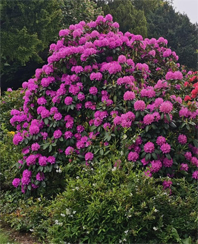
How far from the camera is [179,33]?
15742 millimetres

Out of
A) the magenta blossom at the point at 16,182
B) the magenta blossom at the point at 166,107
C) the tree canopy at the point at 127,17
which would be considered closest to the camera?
the magenta blossom at the point at 166,107

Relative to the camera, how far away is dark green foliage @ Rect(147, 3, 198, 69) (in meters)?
15.1

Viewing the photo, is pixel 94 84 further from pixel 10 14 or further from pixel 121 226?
pixel 10 14

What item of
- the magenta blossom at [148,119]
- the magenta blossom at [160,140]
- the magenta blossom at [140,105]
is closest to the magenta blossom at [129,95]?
the magenta blossom at [140,105]

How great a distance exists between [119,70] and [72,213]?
1763 mm

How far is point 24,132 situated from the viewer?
380cm

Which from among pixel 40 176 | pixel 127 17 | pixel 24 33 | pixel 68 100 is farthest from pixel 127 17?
pixel 40 176

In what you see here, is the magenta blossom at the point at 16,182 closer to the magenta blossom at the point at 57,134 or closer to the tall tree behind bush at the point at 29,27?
the magenta blossom at the point at 57,134

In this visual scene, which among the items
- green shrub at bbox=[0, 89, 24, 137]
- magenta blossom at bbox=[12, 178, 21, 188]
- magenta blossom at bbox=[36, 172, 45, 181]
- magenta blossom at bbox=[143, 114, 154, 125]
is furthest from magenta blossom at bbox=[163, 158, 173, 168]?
green shrub at bbox=[0, 89, 24, 137]

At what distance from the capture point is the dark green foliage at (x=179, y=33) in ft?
49.5

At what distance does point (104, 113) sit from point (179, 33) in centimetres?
1386

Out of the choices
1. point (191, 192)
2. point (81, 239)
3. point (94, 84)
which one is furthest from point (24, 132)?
point (191, 192)

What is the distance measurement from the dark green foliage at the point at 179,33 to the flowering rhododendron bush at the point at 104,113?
1147 cm

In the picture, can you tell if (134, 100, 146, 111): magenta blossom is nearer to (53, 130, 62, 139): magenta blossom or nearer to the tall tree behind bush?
(53, 130, 62, 139): magenta blossom
